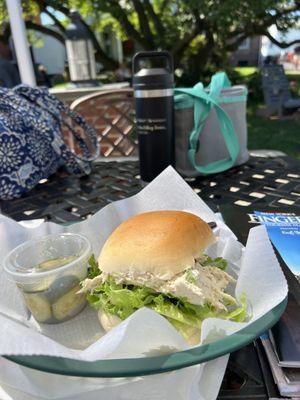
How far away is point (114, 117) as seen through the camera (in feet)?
7.91

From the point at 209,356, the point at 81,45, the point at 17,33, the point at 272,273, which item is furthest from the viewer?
the point at 81,45

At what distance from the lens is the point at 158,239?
61 cm

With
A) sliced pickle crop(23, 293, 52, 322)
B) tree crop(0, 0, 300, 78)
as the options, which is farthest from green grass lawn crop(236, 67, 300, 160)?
sliced pickle crop(23, 293, 52, 322)

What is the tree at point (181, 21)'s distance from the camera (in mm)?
6367

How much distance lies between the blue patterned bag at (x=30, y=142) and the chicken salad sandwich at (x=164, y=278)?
657 mm

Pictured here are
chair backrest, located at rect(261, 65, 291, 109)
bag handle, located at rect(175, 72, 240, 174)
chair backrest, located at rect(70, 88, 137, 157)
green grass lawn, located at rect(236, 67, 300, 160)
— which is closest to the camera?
bag handle, located at rect(175, 72, 240, 174)

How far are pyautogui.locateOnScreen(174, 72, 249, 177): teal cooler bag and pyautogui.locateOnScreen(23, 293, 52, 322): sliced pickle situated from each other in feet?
2.47

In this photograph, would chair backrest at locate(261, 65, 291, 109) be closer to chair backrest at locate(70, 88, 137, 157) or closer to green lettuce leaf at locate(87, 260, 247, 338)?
chair backrest at locate(70, 88, 137, 157)

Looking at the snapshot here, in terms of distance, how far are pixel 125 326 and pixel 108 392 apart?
0.29 feet

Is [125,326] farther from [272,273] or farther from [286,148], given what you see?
[286,148]

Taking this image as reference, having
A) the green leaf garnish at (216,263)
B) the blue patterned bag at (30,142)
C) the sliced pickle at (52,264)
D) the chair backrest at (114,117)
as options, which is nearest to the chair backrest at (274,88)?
the chair backrest at (114,117)

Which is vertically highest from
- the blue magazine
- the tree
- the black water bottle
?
the tree

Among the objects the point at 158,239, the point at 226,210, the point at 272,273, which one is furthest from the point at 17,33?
the point at 272,273

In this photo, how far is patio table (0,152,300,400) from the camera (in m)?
1.09
